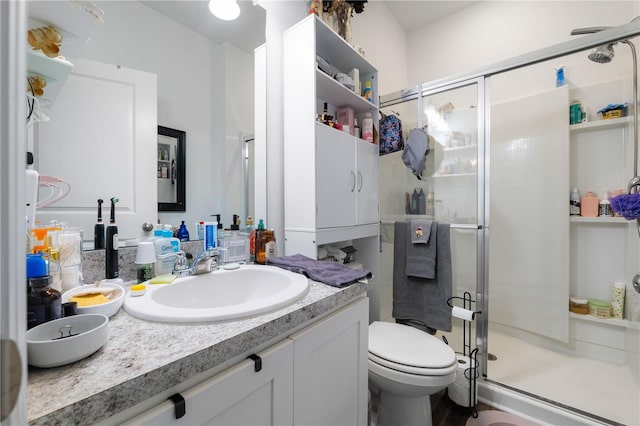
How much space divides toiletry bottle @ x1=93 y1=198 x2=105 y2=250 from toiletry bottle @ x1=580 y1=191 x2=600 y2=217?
8.86ft

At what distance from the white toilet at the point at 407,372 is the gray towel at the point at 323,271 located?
46cm

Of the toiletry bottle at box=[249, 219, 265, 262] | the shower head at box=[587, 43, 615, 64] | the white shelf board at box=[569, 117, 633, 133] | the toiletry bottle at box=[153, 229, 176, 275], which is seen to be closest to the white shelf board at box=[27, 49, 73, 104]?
the toiletry bottle at box=[153, 229, 176, 275]

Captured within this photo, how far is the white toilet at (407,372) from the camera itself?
41.4 inches

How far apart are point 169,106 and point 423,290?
5.34 feet

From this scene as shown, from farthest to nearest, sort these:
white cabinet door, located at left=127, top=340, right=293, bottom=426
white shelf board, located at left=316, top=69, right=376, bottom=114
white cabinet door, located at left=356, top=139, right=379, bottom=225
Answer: white cabinet door, located at left=356, top=139, right=379, bottom=225 → white shelf board, located at left=316, top=69, right=376, bottom=114 → white cabinet door, located at left=127, top=340, right=293, bottom=426

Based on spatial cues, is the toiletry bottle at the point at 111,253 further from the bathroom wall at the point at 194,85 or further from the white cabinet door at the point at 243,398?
the white cabinet door at the point at 243,398

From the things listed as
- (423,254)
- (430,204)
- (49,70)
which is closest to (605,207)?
(430,204)

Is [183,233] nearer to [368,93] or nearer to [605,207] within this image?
[368,93]

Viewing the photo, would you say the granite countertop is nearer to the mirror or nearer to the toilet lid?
the mirror

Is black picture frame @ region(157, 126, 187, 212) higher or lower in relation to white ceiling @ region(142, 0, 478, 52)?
lower

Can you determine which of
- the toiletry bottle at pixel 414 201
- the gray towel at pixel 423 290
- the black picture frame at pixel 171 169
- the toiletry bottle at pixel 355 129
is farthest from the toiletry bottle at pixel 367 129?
the black picture frame at pixel 171 169

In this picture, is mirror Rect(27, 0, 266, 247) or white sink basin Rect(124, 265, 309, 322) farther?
mirror Rect(27, 0, 266, 247)

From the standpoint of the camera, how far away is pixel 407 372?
1060 millimetres

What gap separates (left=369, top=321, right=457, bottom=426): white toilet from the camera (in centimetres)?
105
